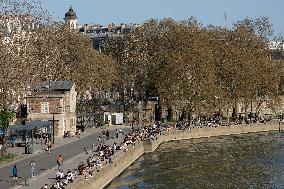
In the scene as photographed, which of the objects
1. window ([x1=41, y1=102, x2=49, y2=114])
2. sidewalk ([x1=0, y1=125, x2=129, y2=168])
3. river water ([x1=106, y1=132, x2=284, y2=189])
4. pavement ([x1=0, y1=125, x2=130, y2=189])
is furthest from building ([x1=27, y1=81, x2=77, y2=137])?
river water ([x1=106, y1=132, x2=284, y2=189])

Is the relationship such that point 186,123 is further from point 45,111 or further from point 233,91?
point 45,111

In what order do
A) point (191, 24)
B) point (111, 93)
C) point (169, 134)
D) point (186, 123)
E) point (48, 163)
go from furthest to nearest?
point (111, 93) → point (191, 24) → point (186, 123) → point (169, 134) → point (48, 163)

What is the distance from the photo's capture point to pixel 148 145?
288 ft

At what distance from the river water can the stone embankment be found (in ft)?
2.84

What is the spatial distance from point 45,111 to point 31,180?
117ft

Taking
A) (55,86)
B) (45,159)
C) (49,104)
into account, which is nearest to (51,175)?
(45,159)

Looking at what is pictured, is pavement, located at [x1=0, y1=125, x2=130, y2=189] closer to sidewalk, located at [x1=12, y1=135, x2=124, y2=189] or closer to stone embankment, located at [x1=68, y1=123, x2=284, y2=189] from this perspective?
sidewalk, located at [x1=12, y1=135, x2=124, y2=189]

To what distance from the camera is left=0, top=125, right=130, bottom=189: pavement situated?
54750 millimetres

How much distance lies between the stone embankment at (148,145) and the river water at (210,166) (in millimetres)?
864


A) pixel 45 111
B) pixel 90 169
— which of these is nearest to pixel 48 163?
pixel 90 169

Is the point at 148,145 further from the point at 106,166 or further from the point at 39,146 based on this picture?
the point at 106,166

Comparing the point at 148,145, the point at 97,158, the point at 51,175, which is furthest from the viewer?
the point at 148,145

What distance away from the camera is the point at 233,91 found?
413 feet

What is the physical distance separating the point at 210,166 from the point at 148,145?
14.4m
